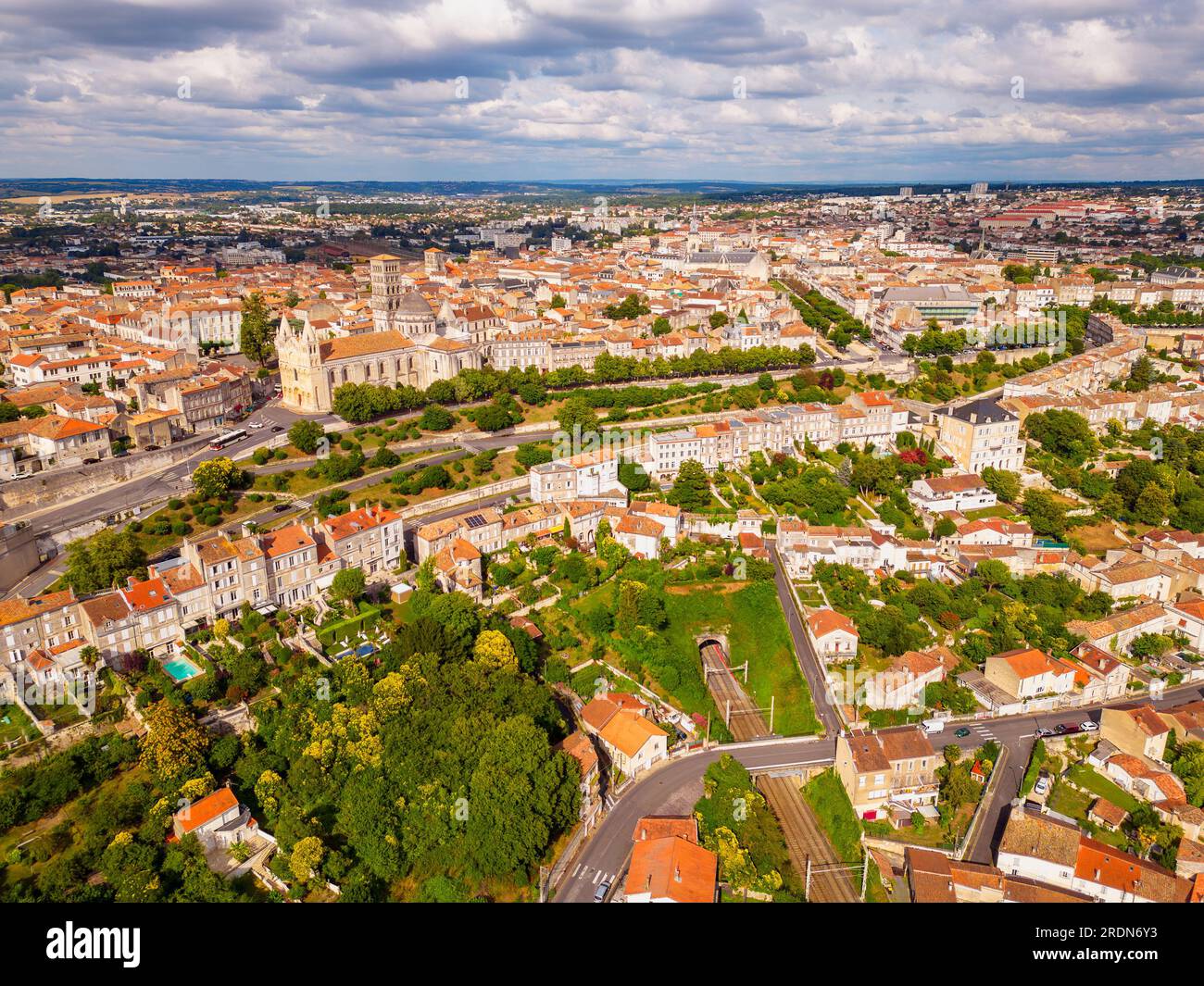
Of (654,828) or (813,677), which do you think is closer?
(654,828)

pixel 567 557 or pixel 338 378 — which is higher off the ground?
pixel 338 378

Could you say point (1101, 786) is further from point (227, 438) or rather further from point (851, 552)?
point (227, 438)

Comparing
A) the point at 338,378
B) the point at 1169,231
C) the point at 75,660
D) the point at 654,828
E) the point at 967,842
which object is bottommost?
the point at 967,842

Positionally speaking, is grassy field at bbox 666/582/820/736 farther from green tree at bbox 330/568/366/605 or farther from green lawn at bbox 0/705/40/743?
green lawn at bbox 0/705/40/743

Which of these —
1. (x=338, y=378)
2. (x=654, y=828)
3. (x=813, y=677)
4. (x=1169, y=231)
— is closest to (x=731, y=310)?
(x=338, y=378)

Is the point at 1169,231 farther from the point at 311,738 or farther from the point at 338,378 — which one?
the point at 311,738

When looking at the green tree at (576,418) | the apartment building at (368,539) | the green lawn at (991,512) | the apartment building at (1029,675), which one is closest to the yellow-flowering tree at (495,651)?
the apartment building at (368,539)

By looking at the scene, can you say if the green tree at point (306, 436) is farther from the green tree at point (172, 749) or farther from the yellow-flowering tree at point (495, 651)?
the green tree at point (172, 749)
